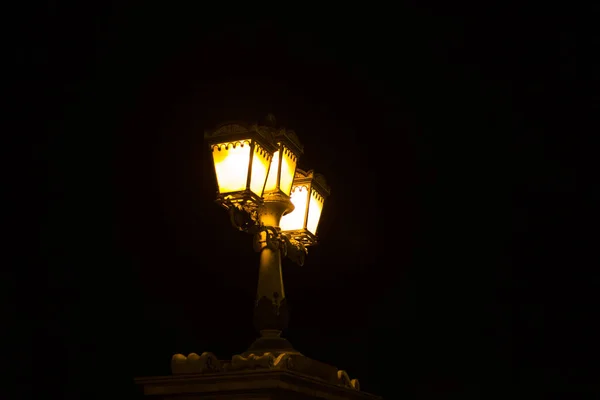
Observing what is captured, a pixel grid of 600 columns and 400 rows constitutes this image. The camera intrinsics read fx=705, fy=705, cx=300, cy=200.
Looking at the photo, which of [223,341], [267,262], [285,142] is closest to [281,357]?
[267,262]

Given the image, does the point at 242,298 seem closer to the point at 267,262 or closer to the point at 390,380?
the point at 390,380

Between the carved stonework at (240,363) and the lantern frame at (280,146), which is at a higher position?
the lantern frame at (280,146)

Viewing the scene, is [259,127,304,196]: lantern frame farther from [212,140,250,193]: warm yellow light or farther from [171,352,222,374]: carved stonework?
[171,352,222,374]: carved stonework

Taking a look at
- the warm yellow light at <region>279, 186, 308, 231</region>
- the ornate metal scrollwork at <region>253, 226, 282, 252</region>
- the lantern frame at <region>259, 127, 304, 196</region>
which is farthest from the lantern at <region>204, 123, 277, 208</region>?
the warm yellow light at <region>279, 186, 308, 231</region>

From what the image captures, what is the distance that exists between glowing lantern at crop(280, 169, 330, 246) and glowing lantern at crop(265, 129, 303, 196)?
306 mm

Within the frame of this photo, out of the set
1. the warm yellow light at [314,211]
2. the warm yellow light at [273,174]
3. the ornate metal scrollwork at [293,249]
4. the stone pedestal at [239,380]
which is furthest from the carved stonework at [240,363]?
the warm yellow light at [314,211]

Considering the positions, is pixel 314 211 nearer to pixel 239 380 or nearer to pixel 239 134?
pixel 239 134

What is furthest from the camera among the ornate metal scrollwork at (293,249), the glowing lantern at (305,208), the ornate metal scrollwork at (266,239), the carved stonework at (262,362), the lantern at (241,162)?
the glowing lantern at (305,208)

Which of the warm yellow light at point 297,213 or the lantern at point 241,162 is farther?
the warm yellow light at point 297,213

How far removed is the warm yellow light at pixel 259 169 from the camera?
10.4 feet

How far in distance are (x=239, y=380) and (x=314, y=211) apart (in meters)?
1.32

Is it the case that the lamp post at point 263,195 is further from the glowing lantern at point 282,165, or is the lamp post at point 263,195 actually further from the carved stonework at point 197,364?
the carved stonework at point 197,364

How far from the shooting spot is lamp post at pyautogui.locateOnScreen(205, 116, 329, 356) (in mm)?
3148

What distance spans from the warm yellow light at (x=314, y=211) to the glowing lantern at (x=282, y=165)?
1.13 feet
